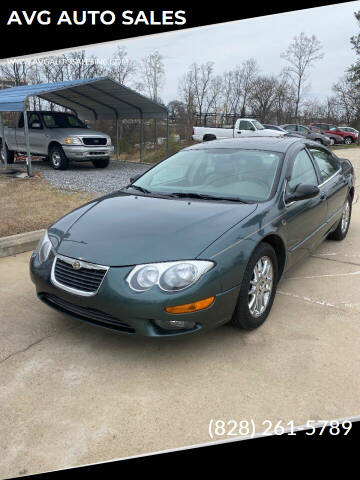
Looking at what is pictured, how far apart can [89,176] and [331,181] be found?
27.9ft

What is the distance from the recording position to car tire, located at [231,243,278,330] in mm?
2967

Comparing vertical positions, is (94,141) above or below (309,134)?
below

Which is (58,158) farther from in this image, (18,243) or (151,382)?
(151,382)

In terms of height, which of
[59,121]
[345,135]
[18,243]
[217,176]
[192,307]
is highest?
[59,121]

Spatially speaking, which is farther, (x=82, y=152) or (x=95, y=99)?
(x=95, y=99)

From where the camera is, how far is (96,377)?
8.76ft

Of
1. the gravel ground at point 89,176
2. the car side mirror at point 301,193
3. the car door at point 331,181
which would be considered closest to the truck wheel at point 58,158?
the gravel ground at point 89,176

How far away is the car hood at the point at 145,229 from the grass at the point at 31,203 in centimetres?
285

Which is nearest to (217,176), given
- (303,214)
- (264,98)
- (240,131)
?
(303,214)

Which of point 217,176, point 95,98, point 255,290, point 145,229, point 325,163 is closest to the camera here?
point 145,229

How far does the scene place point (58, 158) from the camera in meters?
13.0

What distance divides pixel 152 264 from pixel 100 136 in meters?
11.2

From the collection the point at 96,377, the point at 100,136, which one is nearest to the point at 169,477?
the point at 96,377

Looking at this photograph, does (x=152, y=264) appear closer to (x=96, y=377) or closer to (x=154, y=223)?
(x=154, y=223)
